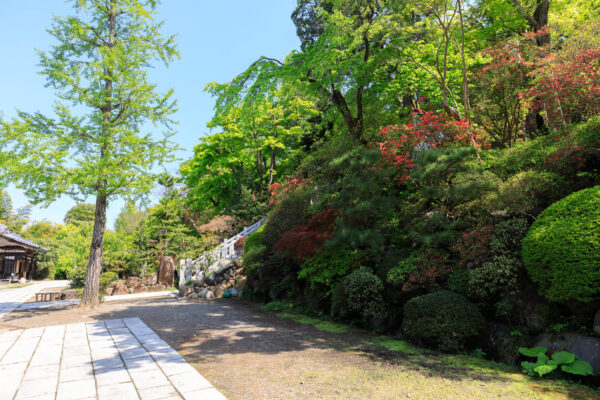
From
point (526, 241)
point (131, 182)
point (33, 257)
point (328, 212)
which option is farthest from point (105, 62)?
point (33, 257)

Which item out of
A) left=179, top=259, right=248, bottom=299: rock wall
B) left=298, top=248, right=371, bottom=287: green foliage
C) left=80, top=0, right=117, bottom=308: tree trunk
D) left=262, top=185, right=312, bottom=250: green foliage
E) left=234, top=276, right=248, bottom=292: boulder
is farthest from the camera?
left=179, top=259, right=248, bottom=299: rock wall

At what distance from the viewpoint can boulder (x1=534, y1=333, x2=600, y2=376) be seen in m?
3.82

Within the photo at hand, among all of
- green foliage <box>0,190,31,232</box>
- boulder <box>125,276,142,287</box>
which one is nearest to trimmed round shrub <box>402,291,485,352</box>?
boulder <box>125,276,142,287</box>

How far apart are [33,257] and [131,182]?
89.0 feet

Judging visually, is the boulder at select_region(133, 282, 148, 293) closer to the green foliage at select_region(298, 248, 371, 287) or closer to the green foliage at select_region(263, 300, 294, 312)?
the green foliage at select_region(263, 300, 294, 312)

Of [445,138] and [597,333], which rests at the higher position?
[445,138]

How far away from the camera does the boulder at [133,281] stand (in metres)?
16.9

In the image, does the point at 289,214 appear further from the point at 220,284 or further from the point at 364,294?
the point at 220,284

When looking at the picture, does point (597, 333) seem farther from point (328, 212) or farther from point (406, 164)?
point (328, 212)

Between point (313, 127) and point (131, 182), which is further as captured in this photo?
point (313, 127)

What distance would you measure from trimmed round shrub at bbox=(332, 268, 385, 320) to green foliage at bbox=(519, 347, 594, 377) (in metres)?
2.61

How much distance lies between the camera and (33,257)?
28922mm

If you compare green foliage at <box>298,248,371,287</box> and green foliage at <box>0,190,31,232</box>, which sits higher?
green foliage at <box>0,190,31,232</box>

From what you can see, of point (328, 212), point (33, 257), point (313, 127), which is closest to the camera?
point (328, 212)
